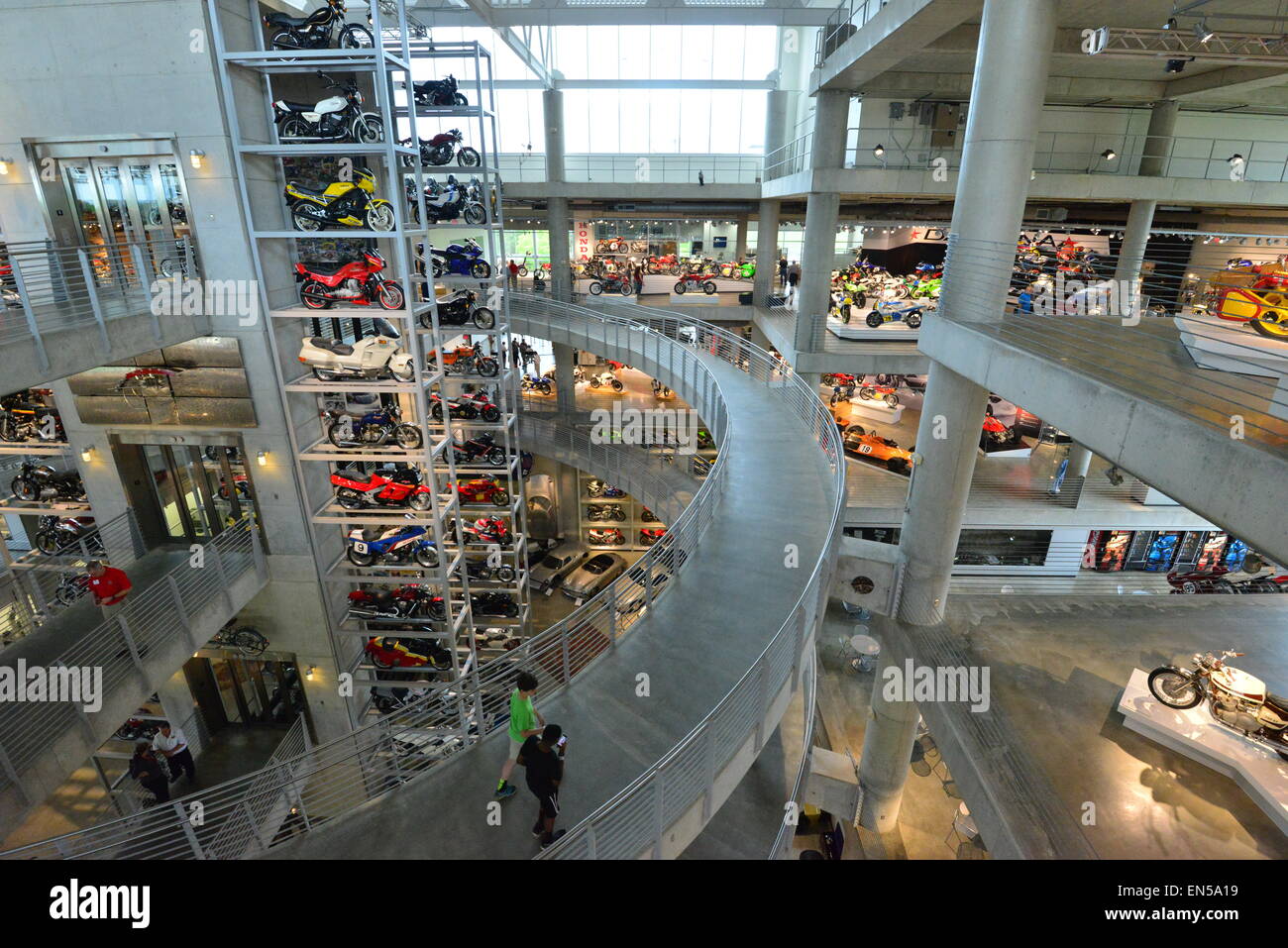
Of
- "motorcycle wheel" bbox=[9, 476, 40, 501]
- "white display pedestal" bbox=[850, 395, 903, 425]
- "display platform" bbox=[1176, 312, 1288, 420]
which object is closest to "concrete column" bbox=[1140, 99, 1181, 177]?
"white display pedestal" bbox=[850, 395, 903, 425]

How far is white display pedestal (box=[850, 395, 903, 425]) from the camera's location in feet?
61.2

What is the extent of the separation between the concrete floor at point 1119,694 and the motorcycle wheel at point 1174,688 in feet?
1.72

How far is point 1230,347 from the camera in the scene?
219 inches

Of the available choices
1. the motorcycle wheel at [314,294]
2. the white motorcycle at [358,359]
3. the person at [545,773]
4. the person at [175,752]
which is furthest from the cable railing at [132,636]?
the person at [545,773]

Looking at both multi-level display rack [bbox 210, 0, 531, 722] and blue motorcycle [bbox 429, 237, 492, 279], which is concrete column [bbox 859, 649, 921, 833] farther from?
blue motorcycle [bbox 429, 237, 492, 279]

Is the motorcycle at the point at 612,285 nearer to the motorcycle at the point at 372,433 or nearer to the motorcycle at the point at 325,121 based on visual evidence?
the motorcycle at the point at 325,121

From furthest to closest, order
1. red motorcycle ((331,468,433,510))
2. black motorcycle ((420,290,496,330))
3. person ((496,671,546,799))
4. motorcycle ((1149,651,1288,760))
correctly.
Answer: black motorcycle ((420,290,496,330)), red motorcycle ((331,468,433,510)), motorcycle ((1149,651,1288,760)), person ((496,671,546,799))

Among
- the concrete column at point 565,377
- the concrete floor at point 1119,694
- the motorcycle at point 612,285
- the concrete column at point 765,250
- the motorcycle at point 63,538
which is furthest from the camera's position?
the motorcycle at point 612,285

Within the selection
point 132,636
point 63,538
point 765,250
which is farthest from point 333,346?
point 765,250

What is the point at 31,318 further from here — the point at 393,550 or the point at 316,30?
the point at 393,550

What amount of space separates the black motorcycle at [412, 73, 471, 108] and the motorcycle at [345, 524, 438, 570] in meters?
6.23

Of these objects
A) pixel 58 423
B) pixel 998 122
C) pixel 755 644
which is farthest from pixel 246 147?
pixel 998 122

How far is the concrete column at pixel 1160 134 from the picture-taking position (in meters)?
14.5

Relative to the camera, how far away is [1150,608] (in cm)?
992
